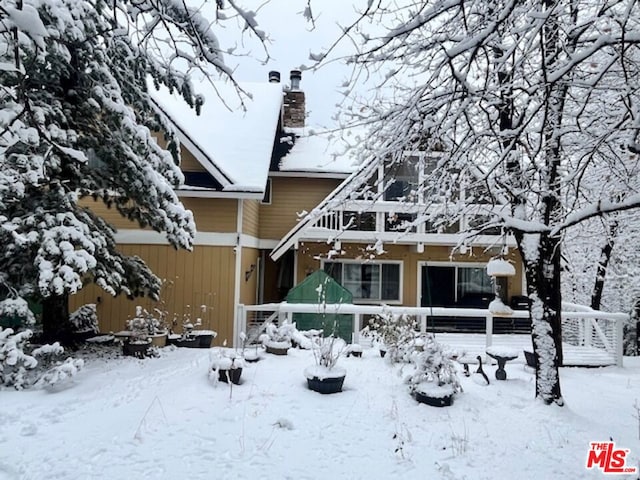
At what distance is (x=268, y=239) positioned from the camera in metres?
13.0

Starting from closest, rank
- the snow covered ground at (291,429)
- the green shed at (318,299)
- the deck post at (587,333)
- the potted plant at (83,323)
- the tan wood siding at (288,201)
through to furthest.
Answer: the snow covered ground at (291,429)
the potted plant at (83,323)
the deck post at (587,333)
the green shed at (318,299)
the tan wood siding at (288,201)

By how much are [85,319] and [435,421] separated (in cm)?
624

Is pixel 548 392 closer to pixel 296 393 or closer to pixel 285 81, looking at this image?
pixel 296 393

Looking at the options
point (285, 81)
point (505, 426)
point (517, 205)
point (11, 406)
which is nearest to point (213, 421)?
point (11, 406)

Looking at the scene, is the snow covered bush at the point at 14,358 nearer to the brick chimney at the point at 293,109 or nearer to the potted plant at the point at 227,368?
the potted plant at the point at 227,368

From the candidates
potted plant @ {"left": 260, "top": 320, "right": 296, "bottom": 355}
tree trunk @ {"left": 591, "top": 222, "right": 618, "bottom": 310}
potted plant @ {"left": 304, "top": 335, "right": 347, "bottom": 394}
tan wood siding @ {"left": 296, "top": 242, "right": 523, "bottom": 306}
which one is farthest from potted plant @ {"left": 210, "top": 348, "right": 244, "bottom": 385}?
tree trunk @ {"left": 591, "top": 222, "right": 618, "bottom": 310}

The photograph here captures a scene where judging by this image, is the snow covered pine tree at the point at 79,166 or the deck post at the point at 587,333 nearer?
the snow covered pine tree at the point at 79,166

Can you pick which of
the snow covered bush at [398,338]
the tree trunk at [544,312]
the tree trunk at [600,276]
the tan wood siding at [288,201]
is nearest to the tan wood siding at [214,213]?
the tan wood siding at [288,201]

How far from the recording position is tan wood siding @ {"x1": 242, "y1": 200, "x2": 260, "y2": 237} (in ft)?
35.1

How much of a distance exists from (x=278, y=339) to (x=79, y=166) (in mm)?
4032

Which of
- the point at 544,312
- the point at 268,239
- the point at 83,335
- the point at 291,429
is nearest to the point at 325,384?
the point at 291,429

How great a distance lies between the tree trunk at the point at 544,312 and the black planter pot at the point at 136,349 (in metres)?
5.51

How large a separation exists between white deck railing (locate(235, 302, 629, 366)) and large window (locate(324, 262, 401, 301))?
13.3 feet

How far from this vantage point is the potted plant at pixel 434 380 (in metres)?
4.86
